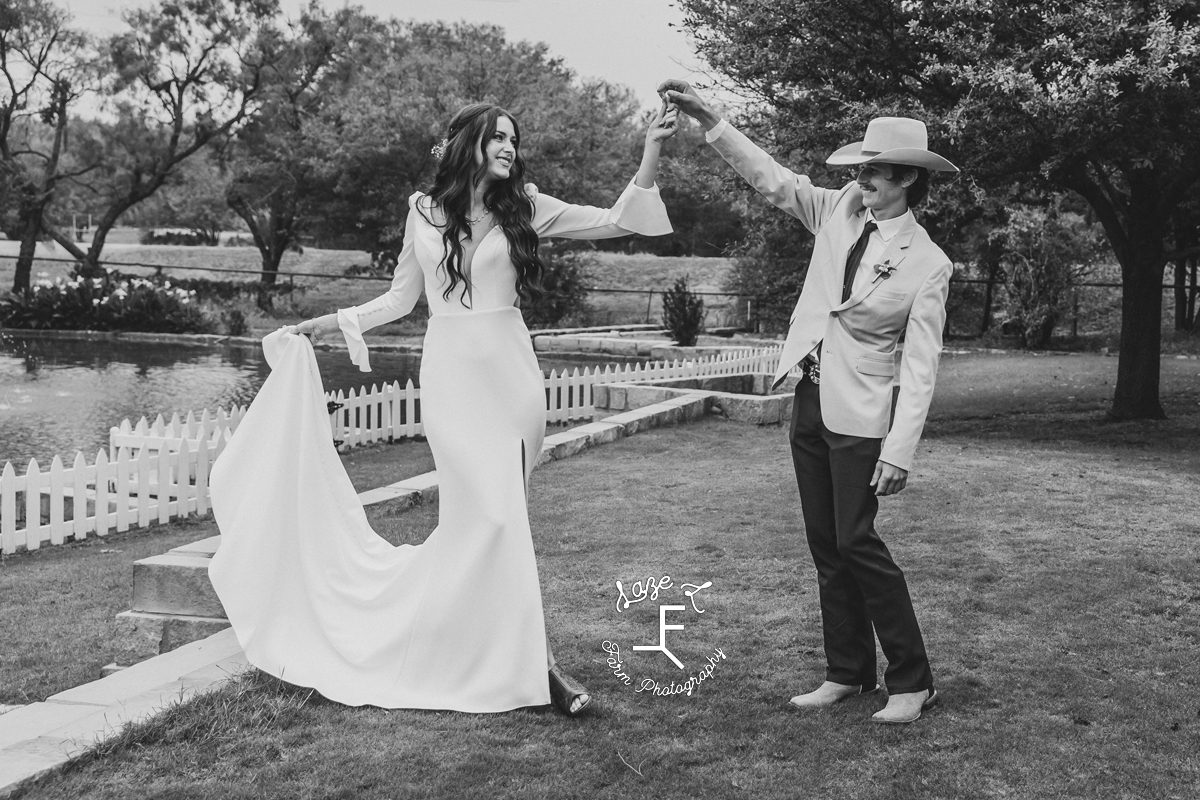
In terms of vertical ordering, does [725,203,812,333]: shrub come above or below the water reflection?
above

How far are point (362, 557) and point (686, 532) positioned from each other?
303 centimetres

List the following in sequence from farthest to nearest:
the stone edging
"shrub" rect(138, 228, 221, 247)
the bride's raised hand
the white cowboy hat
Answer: "shrub" rect(138, 228, 221, 247) → the bride's raised hand → the white cowboy hat → the stone edging

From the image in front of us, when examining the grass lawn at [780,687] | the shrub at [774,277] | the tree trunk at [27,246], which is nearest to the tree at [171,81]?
the tree trunk at [27,246]

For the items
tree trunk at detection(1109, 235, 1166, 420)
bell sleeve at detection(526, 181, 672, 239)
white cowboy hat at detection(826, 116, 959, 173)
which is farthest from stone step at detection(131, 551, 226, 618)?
tree trunk at detection(1109, 235, 1166, 420)

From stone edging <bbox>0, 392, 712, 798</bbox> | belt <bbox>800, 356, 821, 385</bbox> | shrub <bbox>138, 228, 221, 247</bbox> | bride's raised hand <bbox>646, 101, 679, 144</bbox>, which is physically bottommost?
stone edging <bbox>0, 392, 712, 798</bbox>

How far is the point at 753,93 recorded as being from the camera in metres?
12.5

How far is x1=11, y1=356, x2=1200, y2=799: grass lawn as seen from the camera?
3486 mm

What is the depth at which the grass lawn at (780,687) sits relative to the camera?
349 centimetres

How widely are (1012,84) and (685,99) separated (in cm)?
625

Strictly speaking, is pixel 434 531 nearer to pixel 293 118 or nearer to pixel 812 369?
pixel 812 369

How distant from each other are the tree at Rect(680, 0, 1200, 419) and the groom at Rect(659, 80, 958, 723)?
6.13 metres

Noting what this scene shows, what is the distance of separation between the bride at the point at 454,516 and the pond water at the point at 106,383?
6.44m

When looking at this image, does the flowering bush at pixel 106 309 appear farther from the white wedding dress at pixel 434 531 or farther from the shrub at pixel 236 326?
the white wedding dress at pixel 434 531

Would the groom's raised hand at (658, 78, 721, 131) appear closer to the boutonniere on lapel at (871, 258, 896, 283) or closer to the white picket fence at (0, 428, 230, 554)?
the boutonniere on lapel at (871, 258, 896, 283)
